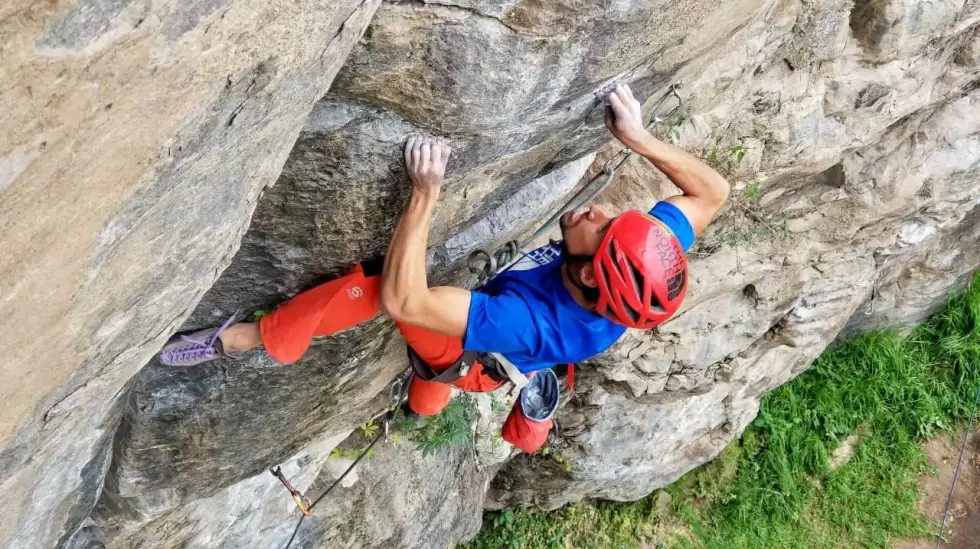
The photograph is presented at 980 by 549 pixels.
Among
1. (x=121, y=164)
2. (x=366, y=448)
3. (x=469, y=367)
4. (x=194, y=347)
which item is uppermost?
(x=121, y=164)

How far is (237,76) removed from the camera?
182 cm

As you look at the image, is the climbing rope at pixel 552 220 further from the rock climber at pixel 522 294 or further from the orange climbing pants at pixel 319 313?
the orange climbing pants at pixel 319 313

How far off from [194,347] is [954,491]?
930cm

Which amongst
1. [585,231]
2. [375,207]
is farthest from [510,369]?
[375,207]

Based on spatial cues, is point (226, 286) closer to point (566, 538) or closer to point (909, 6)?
point (909, 6)

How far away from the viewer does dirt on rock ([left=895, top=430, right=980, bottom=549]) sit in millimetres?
8914

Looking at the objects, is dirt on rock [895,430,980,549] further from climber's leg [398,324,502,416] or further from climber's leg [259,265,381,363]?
climber's leg [259,265,381,363]

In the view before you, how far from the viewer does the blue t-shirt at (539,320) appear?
3086 mm

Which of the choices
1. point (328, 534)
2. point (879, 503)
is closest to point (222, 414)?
point (328, 534)

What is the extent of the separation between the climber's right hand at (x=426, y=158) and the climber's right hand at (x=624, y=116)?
0.80 m

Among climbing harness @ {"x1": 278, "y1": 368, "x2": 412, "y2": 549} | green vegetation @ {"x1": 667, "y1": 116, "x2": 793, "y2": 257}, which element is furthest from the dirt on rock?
climbing harness @ {"x1": 278, "y1": 368, "x2": 412, "y2": 549}

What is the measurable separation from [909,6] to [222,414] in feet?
16.0

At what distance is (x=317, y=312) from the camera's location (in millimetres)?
3107

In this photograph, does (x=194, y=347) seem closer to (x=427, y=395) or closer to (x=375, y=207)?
(x=375, y=207)
